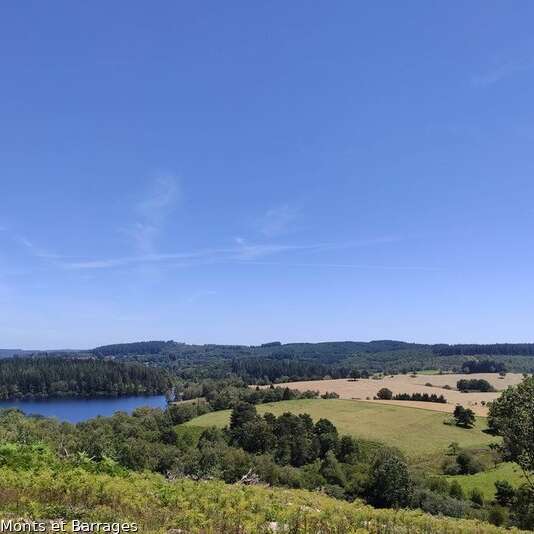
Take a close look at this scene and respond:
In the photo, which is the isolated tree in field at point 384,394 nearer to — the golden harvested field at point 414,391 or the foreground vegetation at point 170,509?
the golden harvested field at point 414,391

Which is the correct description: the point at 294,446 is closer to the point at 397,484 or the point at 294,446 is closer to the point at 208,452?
the point at 208,452

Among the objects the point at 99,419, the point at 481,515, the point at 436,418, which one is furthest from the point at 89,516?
the point at 436,418

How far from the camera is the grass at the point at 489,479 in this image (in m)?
66.9

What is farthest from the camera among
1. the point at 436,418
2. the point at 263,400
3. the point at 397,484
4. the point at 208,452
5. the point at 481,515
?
the point at 263,400

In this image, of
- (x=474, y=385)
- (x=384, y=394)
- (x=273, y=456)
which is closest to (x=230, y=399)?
(x=384, y=394)

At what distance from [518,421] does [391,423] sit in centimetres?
9328

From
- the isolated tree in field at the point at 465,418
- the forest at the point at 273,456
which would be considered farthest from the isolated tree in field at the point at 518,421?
the isolated tree in field at the point at 465,418

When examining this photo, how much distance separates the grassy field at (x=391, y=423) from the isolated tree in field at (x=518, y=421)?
234 ft

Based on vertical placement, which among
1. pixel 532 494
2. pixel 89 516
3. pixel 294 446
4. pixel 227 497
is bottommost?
pixel 294 446

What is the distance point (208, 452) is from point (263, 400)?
7425 cm

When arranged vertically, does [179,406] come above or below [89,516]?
below

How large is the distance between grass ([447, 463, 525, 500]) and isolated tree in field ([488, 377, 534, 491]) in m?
45.1

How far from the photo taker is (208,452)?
85875 millimetres

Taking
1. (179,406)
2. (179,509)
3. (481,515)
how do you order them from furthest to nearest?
(179,406) → (481,515) → (179,509)
